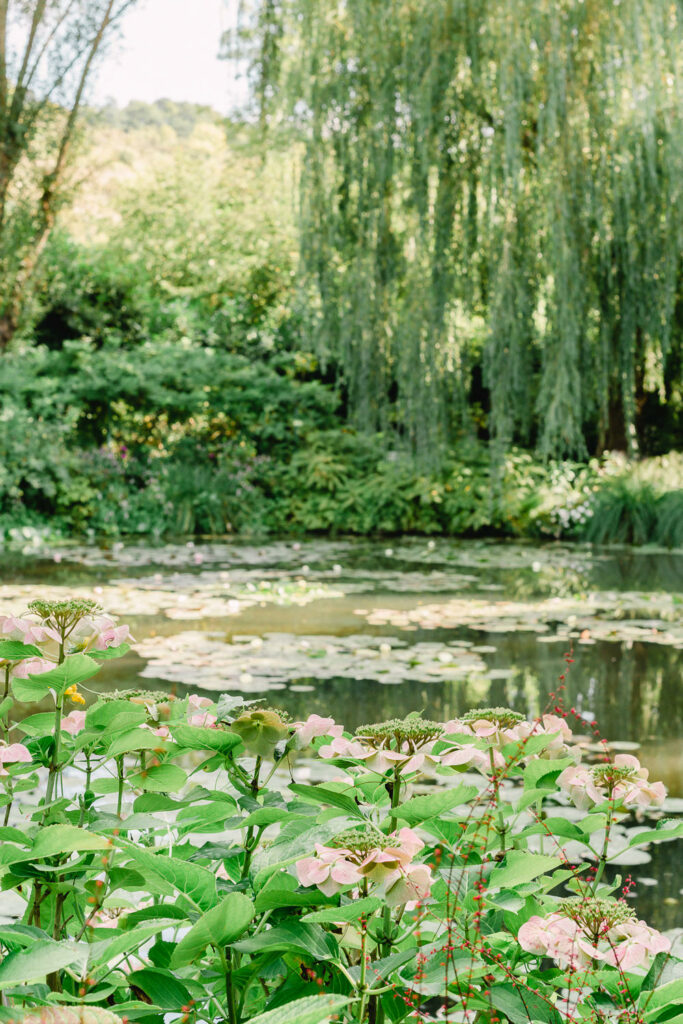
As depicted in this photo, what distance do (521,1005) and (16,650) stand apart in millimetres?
659

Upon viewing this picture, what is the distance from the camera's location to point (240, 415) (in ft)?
40.7

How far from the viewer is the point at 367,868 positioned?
32.2 inches

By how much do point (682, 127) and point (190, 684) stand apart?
6.43 m

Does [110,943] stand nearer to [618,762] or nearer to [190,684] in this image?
[618,762]

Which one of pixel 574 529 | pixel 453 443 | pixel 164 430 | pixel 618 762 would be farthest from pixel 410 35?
pixel 618 762

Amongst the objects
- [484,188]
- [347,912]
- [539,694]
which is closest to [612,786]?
[347,912]

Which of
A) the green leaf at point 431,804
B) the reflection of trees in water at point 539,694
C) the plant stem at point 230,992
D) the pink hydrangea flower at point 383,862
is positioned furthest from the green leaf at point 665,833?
the reflection of trees in water at point 539,694

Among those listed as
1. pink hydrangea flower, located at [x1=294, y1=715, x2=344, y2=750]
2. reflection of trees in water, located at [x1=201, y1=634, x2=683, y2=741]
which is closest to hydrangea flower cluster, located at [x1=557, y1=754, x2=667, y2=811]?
pink hydrangea flower, located at [x1=294, y1=715, x2=344, y2=750]

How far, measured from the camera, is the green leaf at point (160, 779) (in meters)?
1.15

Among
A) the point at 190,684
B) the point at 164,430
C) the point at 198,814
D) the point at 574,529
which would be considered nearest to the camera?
the point at 198,814

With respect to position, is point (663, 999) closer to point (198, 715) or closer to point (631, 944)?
point (631, 944)

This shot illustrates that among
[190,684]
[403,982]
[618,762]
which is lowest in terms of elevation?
[190,684]

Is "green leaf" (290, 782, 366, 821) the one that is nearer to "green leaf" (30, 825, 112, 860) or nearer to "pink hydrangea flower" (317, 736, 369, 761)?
"pink hydrangea flower" (317, 736, 369, 761)

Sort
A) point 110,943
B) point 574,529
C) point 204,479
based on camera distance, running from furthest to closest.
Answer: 1. point 204,479
2. point 574,529
3. point 110,943
